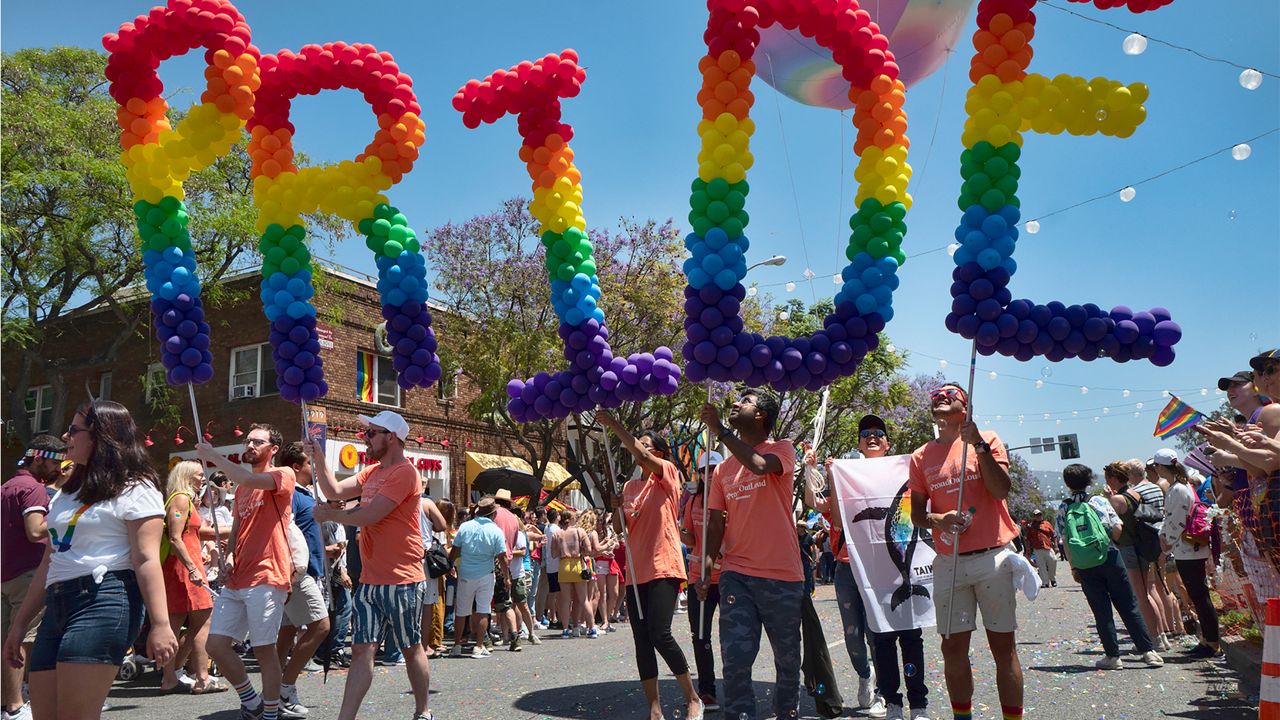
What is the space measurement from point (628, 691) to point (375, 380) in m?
19.3

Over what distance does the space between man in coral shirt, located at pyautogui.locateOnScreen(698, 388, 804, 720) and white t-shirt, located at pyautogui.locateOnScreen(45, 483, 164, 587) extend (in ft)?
8.85

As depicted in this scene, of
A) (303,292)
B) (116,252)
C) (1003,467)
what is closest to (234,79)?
(303,292)

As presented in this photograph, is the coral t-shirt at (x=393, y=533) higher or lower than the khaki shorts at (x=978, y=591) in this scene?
higher

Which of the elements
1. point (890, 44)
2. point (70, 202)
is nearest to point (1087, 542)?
point (890, 44)

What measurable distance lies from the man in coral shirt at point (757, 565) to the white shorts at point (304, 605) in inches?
127

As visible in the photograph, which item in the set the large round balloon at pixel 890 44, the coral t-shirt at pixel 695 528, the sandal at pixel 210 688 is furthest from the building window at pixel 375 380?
the coral t-shirt at pixel 695 528

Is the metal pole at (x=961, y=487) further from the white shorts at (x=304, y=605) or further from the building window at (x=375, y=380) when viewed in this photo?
the building window at (x=375, y=380)

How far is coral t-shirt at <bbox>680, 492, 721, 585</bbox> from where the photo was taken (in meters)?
6.20

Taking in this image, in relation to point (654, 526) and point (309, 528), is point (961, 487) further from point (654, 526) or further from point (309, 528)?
point (309, 528)

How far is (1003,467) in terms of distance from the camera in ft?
15.0

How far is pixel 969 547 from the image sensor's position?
15.4 ft

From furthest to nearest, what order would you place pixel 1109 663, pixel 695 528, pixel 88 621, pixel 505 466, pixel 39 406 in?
pixel 505 466, pixel 39 406, pixel 1109 663, pixel 695 528, pixel 88 621

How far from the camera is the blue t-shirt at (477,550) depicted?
10.5 meters

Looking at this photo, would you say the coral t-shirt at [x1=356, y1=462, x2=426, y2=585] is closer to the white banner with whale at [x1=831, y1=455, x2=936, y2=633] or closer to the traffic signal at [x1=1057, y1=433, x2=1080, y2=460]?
the white banner with whale at [x1=831, y1=455, x2=936, y2=633]
